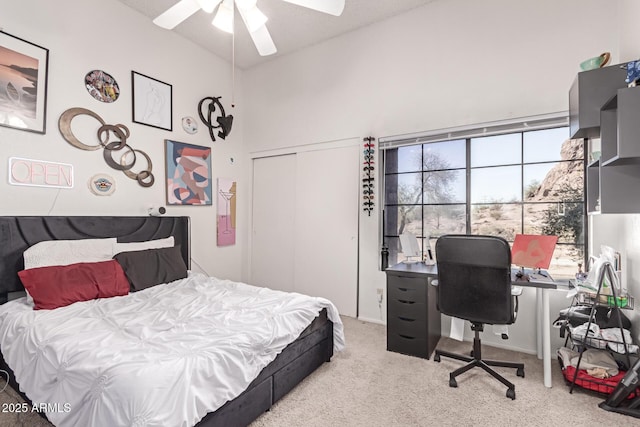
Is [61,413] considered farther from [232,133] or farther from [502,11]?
[502,11]

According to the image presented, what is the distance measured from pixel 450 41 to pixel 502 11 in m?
0.47

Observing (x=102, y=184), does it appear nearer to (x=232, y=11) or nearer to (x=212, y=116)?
(x=212, y=116)

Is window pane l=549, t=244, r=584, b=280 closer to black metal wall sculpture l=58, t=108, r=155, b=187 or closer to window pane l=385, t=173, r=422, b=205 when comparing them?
window pane l=385, t=173, r=422, b=205

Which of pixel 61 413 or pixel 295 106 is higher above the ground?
pixel 295 106

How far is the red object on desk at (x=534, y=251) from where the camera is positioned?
2.31 metres

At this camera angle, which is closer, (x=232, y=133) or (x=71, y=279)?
(x=71, y=279)

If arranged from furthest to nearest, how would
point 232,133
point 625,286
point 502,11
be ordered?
point 232,133, point 502,11, point 625,286

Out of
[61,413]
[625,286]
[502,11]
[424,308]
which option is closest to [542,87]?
[502,11]

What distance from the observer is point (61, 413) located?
1398 mm

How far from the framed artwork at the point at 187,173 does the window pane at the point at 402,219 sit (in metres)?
2.29

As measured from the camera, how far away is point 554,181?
270cm

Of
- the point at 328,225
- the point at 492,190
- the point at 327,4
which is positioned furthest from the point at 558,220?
the point at 327,4

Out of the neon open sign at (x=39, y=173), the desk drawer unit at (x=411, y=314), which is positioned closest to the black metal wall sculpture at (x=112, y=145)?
the neon open sign at (x=39, y=173)

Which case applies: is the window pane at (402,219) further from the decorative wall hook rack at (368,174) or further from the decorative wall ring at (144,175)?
the decorative wall ring at (144,175)
